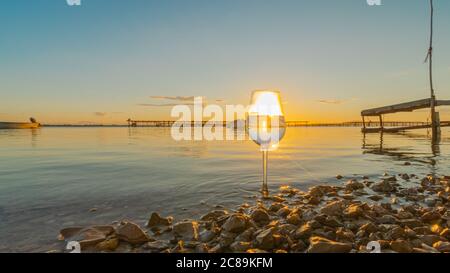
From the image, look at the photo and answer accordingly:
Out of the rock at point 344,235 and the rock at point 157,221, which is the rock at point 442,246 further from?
the rock at point 157,221

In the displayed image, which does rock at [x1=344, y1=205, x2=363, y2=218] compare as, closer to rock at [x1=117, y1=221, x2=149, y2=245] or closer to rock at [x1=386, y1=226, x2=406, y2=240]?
rock at [x1=386, y1=226, x2=406, y2=240]

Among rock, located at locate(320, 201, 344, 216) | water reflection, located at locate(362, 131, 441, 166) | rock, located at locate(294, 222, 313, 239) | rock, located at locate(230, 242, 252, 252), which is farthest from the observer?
water reflection, located at locate(362, 131, 441, 166)

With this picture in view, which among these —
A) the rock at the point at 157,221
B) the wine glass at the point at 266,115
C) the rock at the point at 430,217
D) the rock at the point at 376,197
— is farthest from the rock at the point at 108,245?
the rock at the point at 376,197

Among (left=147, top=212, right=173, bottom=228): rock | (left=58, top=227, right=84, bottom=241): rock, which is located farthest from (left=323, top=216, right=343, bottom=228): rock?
(left=58, top=227, right=84, bottom=241): rock

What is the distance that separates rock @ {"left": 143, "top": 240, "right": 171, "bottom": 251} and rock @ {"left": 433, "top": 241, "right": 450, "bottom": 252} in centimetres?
307

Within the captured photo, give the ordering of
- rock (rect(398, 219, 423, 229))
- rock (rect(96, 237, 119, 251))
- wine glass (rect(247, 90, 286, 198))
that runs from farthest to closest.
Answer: wine glass (rect(247, 90, 286, 198)) < rock (rect(398, 219, 423, 229)) < rock (rect(96, 237, 119, 251))

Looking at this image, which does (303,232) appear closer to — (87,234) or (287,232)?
(287,232)

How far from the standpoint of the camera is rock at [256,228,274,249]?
3029 mm

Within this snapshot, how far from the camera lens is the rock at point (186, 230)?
3.42m

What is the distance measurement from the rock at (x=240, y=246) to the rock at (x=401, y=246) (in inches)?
62.8
